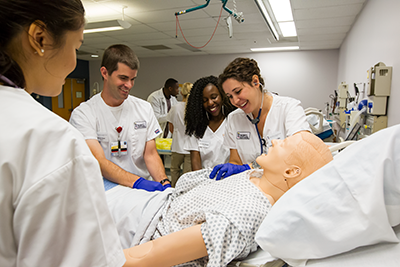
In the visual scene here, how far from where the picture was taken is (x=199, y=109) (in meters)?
2.40

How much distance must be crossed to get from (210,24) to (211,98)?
125 inches

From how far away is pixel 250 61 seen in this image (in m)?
1.81

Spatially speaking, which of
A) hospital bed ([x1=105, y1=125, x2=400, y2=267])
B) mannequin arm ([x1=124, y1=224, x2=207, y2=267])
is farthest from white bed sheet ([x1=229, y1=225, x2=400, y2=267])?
mannequin arm ([x1=124, y1=224, x2=207, y2=267])

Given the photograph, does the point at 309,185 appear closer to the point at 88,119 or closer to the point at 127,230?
the point at 127,230

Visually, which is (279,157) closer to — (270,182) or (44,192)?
(270,182)

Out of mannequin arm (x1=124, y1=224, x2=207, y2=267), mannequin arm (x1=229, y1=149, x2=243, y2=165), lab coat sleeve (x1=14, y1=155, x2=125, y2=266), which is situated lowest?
mannequin arm (x1=124, y1=224, x2=207, y2=267)

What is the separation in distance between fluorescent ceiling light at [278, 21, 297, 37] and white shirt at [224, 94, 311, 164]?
12.3ft

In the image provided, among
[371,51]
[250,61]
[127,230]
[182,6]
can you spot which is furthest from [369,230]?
[182,6]

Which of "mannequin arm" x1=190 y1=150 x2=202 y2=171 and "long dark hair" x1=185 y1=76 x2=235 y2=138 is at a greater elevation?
"long dark hair" x1=185 y1=76 x2=235 y2=138

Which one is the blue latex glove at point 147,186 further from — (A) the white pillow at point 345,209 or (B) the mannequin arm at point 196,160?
(A) the white pillow at point 345,209

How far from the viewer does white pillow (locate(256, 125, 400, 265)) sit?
2.51ft

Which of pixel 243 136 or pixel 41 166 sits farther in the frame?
pixel 243 136

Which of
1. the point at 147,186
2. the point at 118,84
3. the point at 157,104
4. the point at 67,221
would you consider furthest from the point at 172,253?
the point at 157,104

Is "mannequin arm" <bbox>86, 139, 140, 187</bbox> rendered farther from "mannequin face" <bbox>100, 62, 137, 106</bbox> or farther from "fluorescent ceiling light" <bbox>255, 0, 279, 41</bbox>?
"fluorescent ceiling light" <bbox>255, 0, 279, 41</bbox>
